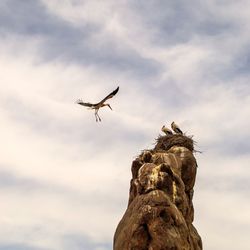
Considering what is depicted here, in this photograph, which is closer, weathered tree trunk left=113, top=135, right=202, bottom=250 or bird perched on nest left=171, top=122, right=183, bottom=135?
weathered tree trunk left=113, top=135, right=202, bottom=250

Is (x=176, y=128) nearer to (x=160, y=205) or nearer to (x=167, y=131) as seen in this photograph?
(x=167, y=131)

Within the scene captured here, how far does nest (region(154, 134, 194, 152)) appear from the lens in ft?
117

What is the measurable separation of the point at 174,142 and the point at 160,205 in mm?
9527

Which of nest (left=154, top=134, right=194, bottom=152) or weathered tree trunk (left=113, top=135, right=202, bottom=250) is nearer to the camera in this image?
weathered tree trunk (left=113, top=135, right=202, bottom=250)

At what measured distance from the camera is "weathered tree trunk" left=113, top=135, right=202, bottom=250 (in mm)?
26000

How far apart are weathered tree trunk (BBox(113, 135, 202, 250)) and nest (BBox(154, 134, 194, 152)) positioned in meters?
0.99

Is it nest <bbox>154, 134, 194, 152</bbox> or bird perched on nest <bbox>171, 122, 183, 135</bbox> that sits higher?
bird perched on nest <bbox>171, 122, 183, 135</bbox>

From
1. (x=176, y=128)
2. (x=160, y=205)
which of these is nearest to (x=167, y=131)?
(x=176, y=128)

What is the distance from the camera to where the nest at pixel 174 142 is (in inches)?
1403

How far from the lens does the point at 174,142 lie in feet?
118

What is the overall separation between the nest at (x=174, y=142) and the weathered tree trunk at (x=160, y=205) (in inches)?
38.9

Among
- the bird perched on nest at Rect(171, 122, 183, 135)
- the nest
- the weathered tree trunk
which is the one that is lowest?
the weathered tree trunk

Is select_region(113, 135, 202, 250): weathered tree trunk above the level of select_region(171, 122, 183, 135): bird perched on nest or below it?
below

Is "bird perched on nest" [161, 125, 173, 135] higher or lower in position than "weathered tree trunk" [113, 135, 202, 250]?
higher
